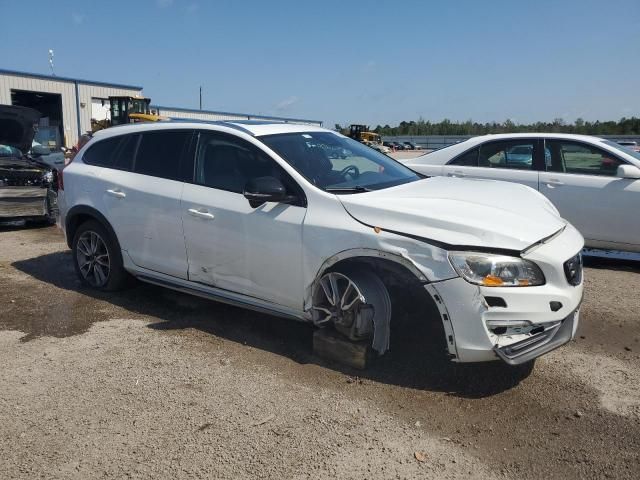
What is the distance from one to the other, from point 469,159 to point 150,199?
15.1ft

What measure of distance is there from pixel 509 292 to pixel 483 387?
77 centimetres

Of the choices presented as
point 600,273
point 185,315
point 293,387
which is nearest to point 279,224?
point 293,387

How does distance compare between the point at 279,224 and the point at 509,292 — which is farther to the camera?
the point at 279,224

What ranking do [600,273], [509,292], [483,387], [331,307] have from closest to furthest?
[509,292], [483,387], [331,307], [600,273]

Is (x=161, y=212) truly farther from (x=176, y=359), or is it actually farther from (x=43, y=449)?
(x=43, y=449)

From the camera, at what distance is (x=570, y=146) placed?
7.06m

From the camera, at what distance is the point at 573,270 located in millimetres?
3566

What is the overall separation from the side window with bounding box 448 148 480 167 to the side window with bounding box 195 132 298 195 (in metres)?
4.11

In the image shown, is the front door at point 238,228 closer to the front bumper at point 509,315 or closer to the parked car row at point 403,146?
the front bumper at point 509,315

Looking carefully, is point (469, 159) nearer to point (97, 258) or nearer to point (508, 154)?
point (508, 154)

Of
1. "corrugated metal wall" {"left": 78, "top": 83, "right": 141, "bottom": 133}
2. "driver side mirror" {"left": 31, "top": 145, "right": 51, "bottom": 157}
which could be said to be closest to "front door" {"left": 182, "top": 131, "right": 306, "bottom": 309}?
"driver side mirror" {"left": 31, "top": 145, "right": 51, "bottom": 157}

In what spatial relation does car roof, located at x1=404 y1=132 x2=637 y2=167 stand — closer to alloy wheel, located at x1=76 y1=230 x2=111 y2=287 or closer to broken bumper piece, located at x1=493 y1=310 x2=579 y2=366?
broken bumper piece, located at x1=493 y1=310 x2=579 y2=366

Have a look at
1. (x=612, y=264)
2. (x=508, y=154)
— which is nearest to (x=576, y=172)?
(x=508, y=154)

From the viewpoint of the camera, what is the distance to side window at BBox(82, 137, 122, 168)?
5465mm
